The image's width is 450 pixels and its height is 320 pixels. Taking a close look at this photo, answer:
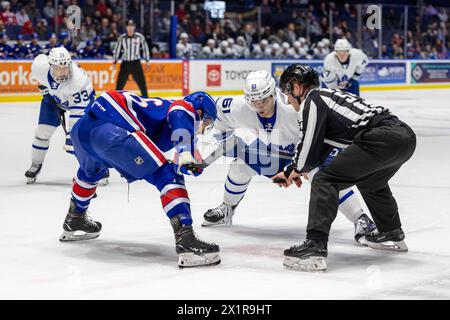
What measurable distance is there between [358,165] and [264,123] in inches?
44.3

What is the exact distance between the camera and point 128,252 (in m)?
4.62

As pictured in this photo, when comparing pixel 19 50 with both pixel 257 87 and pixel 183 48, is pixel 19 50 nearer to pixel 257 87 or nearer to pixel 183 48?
pixel 183 48

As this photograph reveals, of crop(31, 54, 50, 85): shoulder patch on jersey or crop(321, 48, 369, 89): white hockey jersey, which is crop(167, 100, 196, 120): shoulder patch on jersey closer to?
crop(31, 54, 50, 85): shoulder patch on jersey

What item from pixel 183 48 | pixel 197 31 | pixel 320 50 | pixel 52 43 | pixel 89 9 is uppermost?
pixel 89 9

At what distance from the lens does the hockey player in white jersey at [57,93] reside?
23.0 feet

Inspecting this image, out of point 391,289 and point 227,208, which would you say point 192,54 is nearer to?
point 227,208

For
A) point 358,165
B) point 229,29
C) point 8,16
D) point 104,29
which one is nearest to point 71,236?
point 358,165

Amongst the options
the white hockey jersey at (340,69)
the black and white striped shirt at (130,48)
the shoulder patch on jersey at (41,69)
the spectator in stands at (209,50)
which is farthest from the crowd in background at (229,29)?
the shoulder patch on jersey at (41,69)

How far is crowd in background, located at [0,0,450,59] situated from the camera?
53.7 feet

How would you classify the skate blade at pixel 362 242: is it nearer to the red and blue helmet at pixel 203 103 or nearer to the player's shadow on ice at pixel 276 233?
the player's shadow on ice at pixel 276 233

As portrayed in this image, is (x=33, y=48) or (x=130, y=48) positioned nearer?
(x=130, y=48)

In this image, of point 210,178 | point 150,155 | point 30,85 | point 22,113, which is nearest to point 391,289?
point 150,155

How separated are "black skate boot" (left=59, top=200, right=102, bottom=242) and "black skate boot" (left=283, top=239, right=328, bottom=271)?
1.33 m

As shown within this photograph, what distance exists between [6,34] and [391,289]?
13.3 m
